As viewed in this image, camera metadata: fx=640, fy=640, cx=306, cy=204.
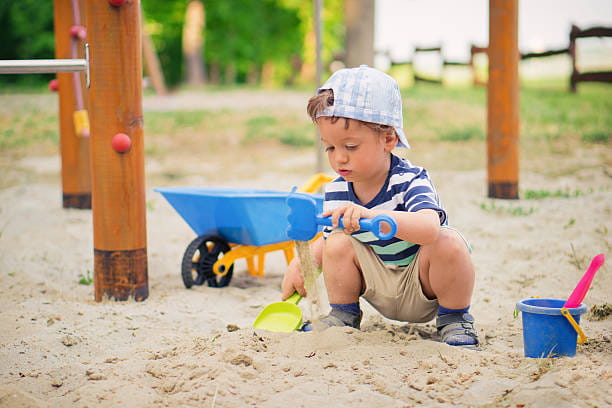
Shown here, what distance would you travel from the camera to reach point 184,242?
3.66 m

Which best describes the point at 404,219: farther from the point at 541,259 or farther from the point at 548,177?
the point at 548,177

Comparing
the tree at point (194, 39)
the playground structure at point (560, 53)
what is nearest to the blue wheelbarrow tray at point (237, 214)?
the playground structure at point (560, 53)

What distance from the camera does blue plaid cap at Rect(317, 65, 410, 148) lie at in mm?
1896

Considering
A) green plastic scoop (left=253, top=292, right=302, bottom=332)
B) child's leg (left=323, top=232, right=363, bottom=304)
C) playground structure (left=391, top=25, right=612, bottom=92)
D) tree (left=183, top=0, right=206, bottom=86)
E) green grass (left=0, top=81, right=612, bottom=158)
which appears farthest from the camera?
tree (left=183, top=0, right=206, bottom=86)

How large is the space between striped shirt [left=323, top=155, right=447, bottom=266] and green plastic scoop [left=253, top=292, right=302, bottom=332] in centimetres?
39

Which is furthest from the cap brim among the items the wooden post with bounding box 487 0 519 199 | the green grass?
the green grass

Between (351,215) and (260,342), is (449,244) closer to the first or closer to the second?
(351,215)

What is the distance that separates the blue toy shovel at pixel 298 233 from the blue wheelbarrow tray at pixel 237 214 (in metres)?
0.43

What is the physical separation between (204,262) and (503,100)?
2.47 m

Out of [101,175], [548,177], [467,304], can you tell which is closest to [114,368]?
[101,175]

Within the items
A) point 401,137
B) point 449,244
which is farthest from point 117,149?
point 449,244

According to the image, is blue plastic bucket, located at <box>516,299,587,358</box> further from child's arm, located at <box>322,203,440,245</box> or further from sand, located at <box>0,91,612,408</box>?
child's arm, located at <box>322,203,440,245</box>

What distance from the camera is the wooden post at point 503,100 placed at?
4207 millimetres

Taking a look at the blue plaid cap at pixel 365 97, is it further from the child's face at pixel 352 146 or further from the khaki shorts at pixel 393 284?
the khaki shorts at pixel 393 284
